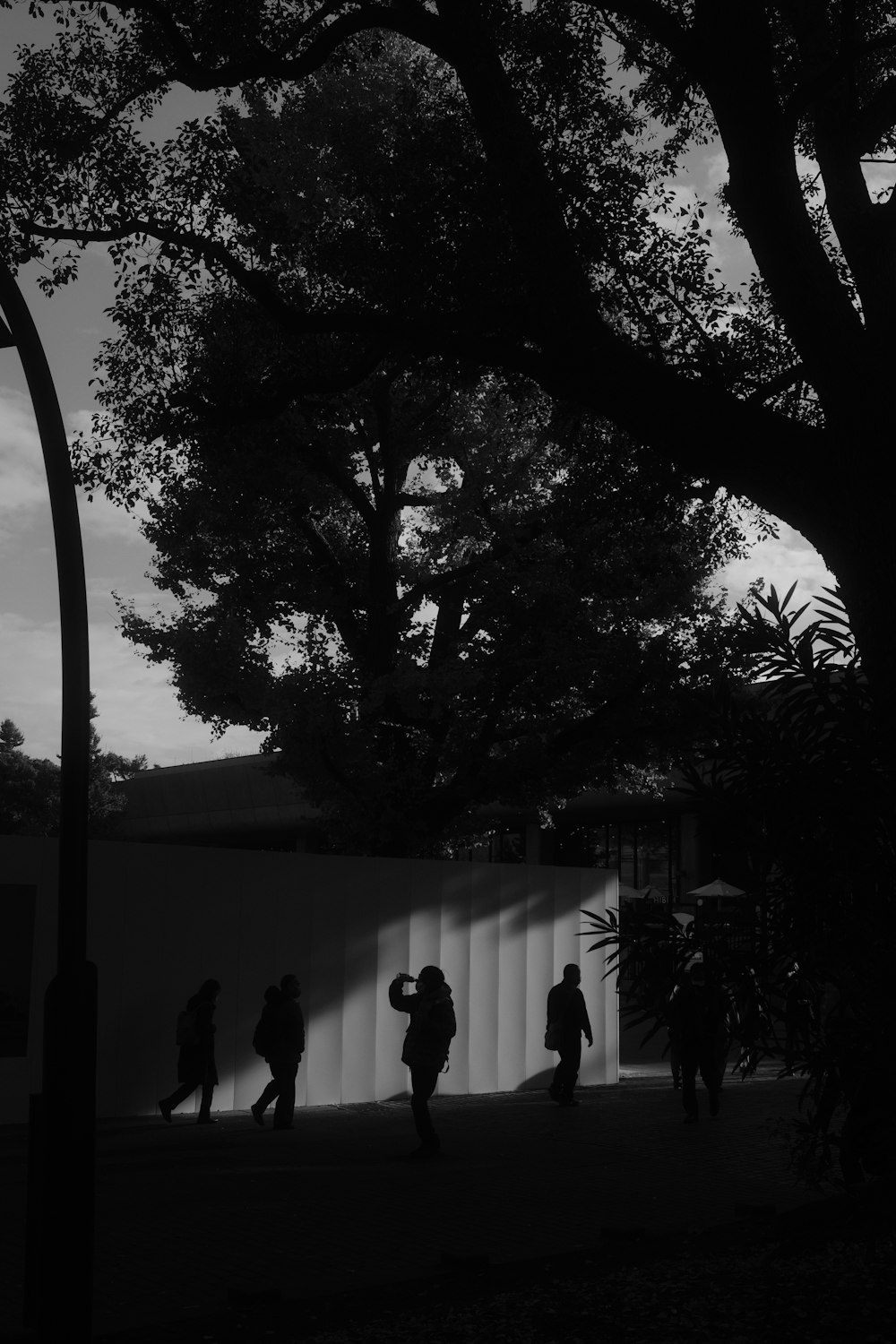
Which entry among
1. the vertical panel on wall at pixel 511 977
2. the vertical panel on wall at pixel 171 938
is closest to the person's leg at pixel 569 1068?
the vertical panel on wall at pixel 511 977

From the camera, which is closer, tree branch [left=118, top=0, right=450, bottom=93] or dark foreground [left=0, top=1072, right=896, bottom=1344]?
dark foreground [left=0, top=1072, right=896, bottom=1344]

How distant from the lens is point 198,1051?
14.7 metres

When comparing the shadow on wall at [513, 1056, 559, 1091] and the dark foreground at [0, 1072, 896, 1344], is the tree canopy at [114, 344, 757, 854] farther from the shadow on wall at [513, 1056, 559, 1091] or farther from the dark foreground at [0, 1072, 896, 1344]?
the dark foreground at [0, 1072, 896, 1344]

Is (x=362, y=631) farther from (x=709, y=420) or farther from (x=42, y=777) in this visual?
(x=42, y=777)

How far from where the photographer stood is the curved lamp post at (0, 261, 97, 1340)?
226 inches

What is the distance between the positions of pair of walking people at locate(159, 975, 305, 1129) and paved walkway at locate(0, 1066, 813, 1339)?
0.97 ft

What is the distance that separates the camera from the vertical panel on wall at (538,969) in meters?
18.9

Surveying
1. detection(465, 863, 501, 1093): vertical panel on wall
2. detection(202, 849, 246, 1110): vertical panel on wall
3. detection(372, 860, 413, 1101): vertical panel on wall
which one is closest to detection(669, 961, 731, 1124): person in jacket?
detection(202, 849, 246, 1110): vertical panel on wall

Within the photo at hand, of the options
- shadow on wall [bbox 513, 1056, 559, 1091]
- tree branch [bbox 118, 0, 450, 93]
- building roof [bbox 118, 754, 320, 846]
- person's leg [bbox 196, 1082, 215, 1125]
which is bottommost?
shadow on wall [bbox 513, 1056, 559, 1091]

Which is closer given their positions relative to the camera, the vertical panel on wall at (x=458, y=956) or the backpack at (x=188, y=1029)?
the backpack at (x=188, y=1029)

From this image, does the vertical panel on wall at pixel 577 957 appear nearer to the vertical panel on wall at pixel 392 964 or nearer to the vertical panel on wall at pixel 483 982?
the vertical panel on wall at pixel 483 982

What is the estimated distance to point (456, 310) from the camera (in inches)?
433

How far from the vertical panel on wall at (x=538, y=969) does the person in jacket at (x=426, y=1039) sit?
598 centimetres

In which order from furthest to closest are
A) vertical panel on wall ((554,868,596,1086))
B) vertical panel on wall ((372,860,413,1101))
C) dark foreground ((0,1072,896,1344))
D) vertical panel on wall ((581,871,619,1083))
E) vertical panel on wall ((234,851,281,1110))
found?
vertical panel on wall ((581,871,619,1083))
vertical panel on wall ((554,868,596,1086))
vertical panel on wall ((372,860,413,1101))
vertical panel on wall ((234,851,281,1110))
dark foreground ((0,1072,896,1344))
